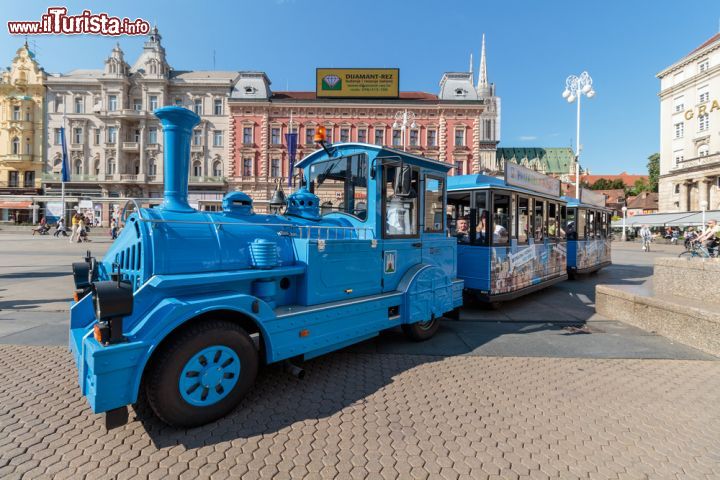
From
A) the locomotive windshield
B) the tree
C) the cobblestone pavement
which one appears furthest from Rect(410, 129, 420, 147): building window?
the tree

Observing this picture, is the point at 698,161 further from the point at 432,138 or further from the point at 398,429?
the point at 398,429

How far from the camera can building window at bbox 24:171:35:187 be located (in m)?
41.8

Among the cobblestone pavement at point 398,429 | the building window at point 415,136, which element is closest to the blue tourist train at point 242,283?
the cobblestone pavement at point 398,429

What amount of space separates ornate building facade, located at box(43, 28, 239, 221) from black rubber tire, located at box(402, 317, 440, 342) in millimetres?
38802

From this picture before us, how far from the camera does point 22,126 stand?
41500 millimetres

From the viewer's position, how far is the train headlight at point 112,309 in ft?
7.66

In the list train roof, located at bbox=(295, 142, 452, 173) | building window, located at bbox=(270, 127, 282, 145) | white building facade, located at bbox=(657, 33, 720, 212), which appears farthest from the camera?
white building facade, located at bbox=(657, 33, 720, 212)

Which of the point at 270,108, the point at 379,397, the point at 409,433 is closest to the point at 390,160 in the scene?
the point at 379,397

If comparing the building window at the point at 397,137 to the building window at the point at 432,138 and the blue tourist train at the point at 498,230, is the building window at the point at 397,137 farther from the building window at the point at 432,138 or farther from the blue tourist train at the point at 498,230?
the blue tourist train at the point at 498,230

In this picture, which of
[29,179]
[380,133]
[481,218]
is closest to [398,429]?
[481,218]

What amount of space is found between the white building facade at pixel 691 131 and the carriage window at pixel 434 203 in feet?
179

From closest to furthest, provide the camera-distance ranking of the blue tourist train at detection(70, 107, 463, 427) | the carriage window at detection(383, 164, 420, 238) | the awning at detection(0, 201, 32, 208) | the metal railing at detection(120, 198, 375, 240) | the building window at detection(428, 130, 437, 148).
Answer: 1. the blue tourist train at detection(70, 107, 463, 427)
2. the metal railing at detection(120, 198, 375, 240)
3. the carriage window at detection(383, 164, 420, 238)
4. the building window at detection(428, 130, 437, 148)
5. the awning at detection(0, 201, 32, 208)

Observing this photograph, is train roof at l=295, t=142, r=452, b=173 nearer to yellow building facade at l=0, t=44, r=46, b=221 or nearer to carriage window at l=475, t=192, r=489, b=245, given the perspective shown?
carriage window at l=475, t=192, r=489, b=245

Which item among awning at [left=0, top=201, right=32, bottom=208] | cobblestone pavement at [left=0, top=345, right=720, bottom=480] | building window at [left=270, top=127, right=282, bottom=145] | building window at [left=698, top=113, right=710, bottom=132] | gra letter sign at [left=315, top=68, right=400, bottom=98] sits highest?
gra letter sign at [left=315, top=68, right=400, bottom=98]
